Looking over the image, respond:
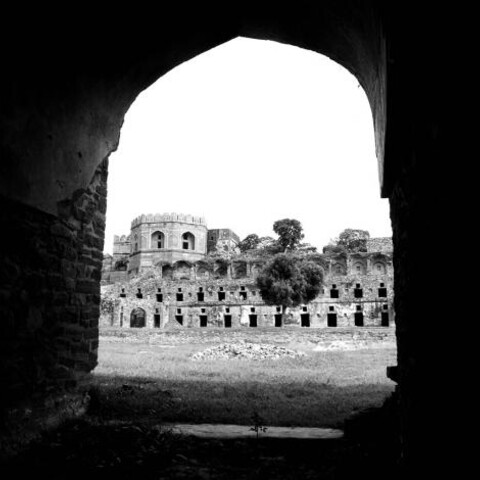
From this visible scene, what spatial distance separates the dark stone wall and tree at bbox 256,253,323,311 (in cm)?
3906

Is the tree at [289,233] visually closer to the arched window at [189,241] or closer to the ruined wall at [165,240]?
the ruined wall at [165,240]

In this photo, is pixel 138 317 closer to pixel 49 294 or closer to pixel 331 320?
pixel 331 320

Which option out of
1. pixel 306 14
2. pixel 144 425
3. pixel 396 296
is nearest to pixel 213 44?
pixel 306 14

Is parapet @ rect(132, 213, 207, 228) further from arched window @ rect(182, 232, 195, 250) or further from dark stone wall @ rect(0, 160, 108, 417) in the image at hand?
dark stone wall @ rect(0, 160, 108, 417)

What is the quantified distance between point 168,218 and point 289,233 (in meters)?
18.2

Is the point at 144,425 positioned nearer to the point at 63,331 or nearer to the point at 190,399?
the point at 63,331

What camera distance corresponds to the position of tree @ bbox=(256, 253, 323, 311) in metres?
45.5

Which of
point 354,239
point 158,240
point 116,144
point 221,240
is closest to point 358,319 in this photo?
point 354,239

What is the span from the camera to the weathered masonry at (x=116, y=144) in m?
2.14

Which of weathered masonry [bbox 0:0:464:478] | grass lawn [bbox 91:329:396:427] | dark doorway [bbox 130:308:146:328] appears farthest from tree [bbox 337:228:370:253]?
weathered masonry [bbox 0:0:464:478]

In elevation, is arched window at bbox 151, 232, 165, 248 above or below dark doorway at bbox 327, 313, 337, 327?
above

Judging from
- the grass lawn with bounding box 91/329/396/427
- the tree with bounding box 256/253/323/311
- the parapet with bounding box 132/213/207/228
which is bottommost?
the grass lawn with bounding box 91/329/396/427

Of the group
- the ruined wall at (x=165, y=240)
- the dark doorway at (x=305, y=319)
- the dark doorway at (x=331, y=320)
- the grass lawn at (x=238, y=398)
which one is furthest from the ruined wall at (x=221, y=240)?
the grass lawn at (x=238, y=398)

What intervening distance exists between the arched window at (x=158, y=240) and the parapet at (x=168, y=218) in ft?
6.41
